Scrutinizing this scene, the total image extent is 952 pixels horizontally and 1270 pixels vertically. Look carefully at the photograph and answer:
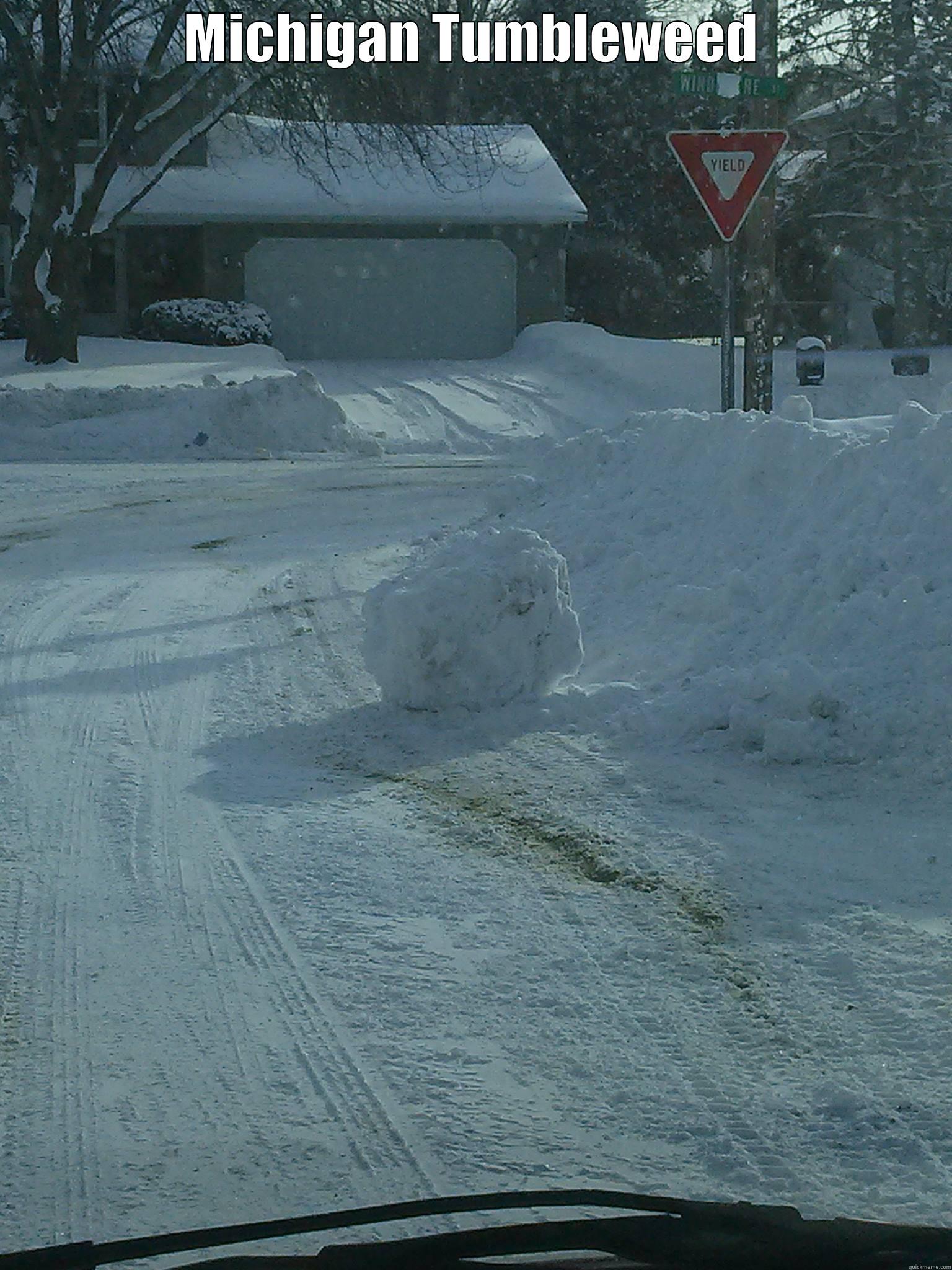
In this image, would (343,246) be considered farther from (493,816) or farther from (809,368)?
(493,816)

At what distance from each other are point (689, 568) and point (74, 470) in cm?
923

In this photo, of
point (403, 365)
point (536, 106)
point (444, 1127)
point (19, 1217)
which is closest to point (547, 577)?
point (444, 1127)

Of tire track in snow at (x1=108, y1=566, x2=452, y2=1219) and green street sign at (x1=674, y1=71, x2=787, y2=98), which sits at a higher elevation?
green street sign at (x1=674, y1=71, x2=787, y2=98)

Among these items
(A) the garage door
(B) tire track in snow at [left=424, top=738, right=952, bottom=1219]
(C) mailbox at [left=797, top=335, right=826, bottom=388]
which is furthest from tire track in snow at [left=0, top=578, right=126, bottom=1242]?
(A) the garage door

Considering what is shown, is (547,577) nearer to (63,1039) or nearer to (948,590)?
(948,590)

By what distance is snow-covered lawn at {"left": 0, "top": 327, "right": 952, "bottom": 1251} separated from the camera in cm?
315

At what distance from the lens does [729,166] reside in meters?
10.8

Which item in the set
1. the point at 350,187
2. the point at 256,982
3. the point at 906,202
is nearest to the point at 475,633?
the point at 256,982

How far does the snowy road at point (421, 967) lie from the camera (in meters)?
3.07

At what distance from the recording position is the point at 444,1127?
3.21 m

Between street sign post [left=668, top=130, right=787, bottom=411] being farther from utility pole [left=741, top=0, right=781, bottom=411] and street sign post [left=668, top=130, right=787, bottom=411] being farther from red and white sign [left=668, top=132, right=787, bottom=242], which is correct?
utility pole [left=741, top=0, right=781, bottom=411]

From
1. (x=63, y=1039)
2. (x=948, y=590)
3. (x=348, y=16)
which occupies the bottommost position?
(x=63, y=1039)

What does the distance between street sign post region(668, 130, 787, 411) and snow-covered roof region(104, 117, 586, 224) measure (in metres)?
19.4

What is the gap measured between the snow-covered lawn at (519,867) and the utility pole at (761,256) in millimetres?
5668
